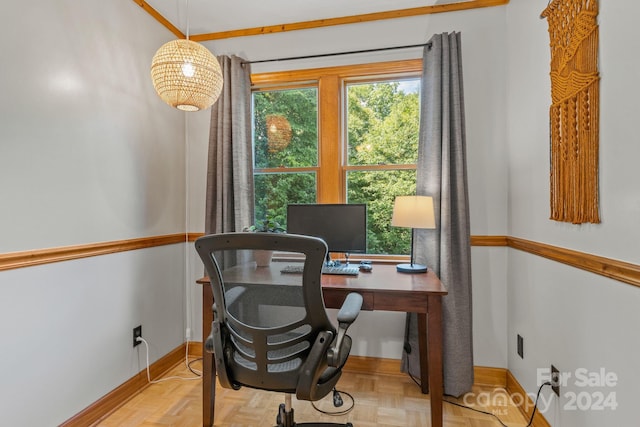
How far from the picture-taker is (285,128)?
261 centimetres

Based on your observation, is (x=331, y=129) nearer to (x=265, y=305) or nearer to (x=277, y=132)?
(x=277, y=132)

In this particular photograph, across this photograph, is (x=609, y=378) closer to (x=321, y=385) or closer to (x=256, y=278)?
(x=321, y=385)

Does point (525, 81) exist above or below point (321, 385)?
above

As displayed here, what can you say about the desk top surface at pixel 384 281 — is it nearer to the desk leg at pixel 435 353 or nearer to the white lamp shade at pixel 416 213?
the desk leg at pixel 435 353

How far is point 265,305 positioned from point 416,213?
1.06 meters

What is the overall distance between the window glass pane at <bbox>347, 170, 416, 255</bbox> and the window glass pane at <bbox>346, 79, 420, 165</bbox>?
0.10m

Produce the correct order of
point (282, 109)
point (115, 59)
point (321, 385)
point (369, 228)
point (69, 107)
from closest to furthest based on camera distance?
point (321, 385) → point (69, 107) → point (115, 59) → point (369, 228) → point (282, 109)

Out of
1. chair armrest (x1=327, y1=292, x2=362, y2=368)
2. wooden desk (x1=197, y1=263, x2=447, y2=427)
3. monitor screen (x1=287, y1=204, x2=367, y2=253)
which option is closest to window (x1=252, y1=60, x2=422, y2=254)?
monitor screen (x1=287, y1=204, x2=367, y2=253)

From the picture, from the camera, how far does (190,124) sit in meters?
2.68

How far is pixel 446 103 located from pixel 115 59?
6.62ft

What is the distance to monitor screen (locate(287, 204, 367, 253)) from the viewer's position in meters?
2.13

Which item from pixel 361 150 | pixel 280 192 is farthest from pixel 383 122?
pixel 280 192

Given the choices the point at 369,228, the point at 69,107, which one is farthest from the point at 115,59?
the point at 369,228

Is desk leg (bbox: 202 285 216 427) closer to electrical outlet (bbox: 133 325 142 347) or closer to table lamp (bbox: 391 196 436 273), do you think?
electrical outlet (bbox: 133 325 142 347)
